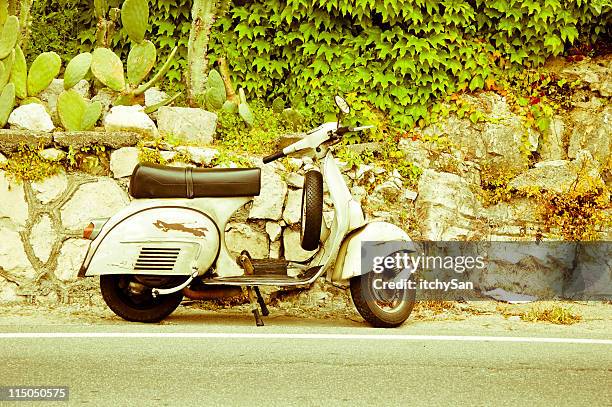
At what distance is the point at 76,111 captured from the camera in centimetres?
867

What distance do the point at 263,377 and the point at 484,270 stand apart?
351 cm

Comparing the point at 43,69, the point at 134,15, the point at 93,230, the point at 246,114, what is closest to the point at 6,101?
the point at 43,69

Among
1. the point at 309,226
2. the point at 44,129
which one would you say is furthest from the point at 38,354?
the point at 44,129

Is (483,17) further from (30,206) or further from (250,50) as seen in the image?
(30,206)

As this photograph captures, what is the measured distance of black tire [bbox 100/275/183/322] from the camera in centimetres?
717

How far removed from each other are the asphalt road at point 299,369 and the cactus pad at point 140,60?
2.88m

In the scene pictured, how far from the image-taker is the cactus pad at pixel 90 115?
8617 millimetres

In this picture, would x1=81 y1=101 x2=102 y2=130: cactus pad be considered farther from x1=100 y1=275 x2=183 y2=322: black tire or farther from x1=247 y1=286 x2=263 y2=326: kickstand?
x1=247 y1=286 x2=263 y2=326: kickstand

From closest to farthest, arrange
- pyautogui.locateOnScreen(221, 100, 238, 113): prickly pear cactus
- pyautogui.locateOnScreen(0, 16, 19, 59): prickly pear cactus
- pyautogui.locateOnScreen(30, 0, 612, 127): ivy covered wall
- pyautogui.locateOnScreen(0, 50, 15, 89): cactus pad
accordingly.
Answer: pyautogui.locateOnScreen(0, 16, 19, 59): prickly pear cactus → pyautogui.locateOnScreen(0, 50, 15, 89): cactus pad → pyautogui.locateOnScreen(221, 100, 238, 113): prickly pear cactus → pyautogui.locateOnScreen(30, 0, 612, 127): ivy covered wall

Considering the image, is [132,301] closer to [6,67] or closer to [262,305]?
[262,305]

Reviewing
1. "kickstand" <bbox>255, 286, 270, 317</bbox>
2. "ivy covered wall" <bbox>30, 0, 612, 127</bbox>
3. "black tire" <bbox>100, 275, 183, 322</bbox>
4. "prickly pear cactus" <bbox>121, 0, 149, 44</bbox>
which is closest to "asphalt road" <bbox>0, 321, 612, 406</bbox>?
"black tire" <bbox>100, 275, 183, 322</bbox>

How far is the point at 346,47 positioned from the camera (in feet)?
32.0

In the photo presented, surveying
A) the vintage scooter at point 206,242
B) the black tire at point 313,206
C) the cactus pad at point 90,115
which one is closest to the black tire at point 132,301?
the vintage scooter at point 206,242

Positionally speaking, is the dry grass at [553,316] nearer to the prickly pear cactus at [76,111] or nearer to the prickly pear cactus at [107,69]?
the prickly pear cactus at [76,111]
